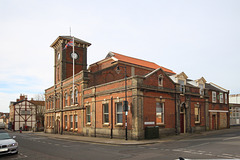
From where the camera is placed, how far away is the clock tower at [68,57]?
127 feet

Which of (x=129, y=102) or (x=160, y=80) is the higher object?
(x=160, y=80)

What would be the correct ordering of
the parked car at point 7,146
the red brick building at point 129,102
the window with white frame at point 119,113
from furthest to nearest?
the window with white frame at point 119,113 < the red brick building at point 129,102 < the parked car at point 7,146

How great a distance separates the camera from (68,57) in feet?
129

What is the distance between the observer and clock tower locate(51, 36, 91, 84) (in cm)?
3880

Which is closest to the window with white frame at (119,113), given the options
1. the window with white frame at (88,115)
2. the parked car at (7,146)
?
the window with white frame at (88,115)

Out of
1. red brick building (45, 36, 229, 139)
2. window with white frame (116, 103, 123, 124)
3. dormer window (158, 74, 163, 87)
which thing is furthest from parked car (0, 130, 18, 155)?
dormer window (158, 74, 163, 87)

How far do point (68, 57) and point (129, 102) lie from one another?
2122 centimetres

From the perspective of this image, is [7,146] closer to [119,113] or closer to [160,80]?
[119,113]

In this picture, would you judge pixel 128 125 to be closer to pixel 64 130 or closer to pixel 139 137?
pixel 139 137

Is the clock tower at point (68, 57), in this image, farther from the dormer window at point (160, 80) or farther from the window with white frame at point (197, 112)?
the window with white frame at point (197, 112)

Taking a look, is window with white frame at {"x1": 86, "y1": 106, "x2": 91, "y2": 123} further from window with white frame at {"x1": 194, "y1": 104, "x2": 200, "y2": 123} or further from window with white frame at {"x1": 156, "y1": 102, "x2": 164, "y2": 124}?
window with white frame at {"x1": 194, "y1": 104, "x2": 200, "y2": 123}

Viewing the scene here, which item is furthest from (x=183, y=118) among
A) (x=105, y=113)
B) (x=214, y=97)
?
(x=214, y=97)

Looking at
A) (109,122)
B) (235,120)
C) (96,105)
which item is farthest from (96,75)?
(235,120)

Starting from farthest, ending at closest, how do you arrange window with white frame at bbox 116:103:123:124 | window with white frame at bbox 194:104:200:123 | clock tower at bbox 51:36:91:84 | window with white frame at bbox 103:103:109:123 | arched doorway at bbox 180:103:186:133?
clock tower at bbox 51:36:91:84
window with white frame at bbox 194:104:200:123
arched doorway at bbox 180:103:186:133
window with white frame at bbox 103:103:109:123
window with white frame at bbox 116:103:123:124
